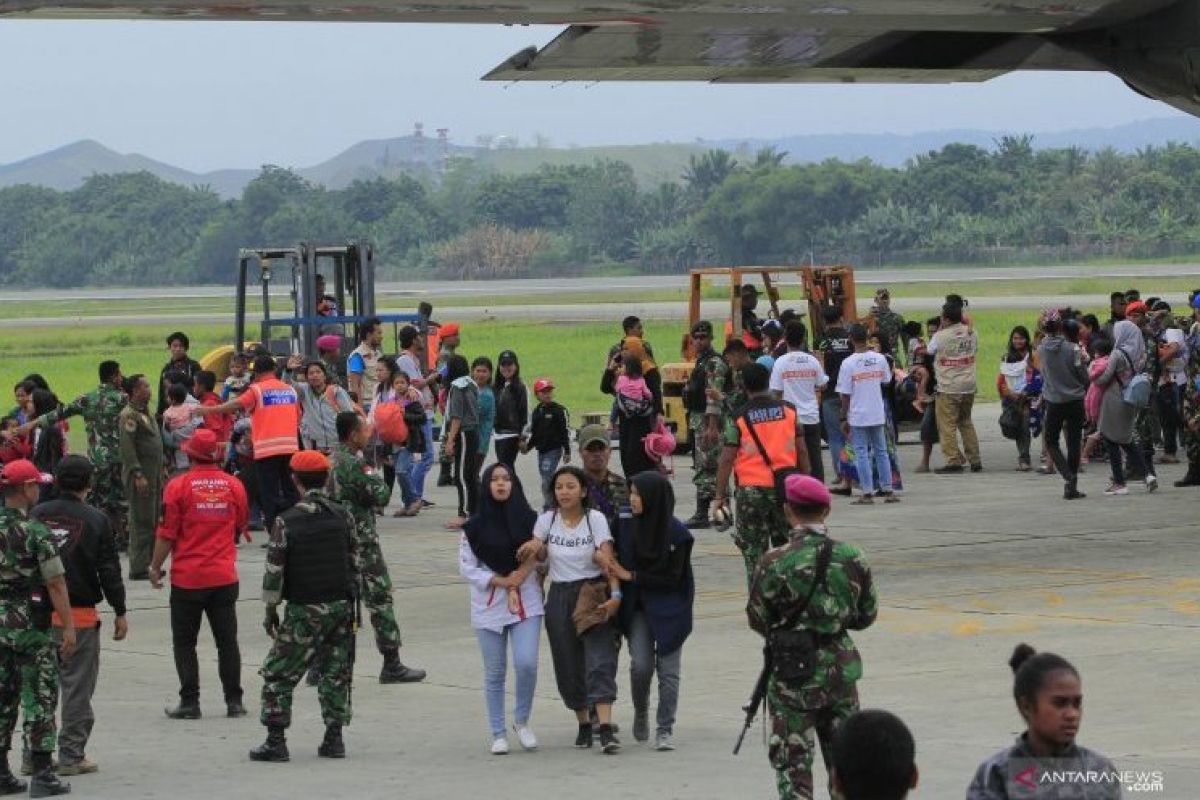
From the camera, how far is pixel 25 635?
10.1 m

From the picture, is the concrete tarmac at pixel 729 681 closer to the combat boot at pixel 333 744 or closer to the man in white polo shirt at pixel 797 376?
the combat boot at pixel 333 744

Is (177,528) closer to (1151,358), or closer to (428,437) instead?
(428,437)

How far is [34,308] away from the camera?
3863 inches

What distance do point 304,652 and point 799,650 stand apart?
11.1 feet

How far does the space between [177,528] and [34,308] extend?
293ft

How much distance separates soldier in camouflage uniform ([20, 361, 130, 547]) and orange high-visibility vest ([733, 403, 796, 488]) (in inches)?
246

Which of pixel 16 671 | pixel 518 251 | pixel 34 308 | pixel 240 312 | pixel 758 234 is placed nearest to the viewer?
pixel 16 671

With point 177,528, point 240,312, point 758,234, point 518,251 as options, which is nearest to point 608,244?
point 518,251

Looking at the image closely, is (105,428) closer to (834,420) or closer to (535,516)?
(834,420)

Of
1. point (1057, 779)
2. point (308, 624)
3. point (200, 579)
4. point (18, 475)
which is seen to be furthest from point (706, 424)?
point (1057, 779)

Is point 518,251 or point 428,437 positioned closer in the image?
point 428,437

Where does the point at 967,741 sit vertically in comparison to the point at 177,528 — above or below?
below

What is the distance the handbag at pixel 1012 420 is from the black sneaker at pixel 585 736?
13.6 meters

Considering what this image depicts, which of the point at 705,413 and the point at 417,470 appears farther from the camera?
the point at 417,470
